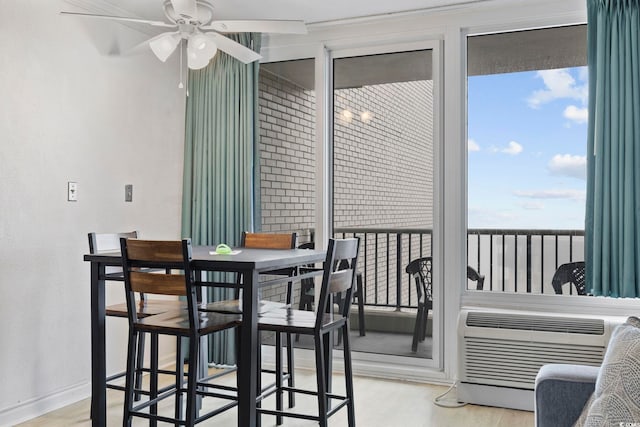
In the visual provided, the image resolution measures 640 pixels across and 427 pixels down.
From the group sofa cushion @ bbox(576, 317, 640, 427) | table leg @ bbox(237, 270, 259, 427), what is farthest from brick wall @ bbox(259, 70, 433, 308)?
sofa cushion @ bbox(576, 317, 640, 427)

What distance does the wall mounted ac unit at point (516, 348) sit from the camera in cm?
328

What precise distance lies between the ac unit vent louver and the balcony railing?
1.12 ft

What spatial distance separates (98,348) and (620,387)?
7.46 feet

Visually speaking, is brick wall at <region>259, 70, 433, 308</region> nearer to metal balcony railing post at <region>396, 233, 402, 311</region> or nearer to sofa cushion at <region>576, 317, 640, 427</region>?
metal balcony railing post at <region>396, 233, 402, 311</region>

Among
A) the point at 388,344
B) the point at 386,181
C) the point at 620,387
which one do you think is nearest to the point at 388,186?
the point at 386,181

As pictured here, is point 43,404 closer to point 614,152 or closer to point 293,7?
point 293,7

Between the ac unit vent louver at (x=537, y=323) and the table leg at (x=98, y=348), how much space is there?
2.06 meters

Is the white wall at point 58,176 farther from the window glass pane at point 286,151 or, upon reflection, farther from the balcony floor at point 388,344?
the balcony floor at point 388,344

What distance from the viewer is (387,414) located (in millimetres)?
3305

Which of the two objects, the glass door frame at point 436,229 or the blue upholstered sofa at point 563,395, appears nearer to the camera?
the blue upholstered sofa at point 563,395

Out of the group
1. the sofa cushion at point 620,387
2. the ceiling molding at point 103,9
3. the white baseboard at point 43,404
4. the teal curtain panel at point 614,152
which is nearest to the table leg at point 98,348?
the white baseboard at point 43,404

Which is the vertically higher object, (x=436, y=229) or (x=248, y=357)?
(x=436, y=229)

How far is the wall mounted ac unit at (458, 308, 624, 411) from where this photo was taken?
328 centimetres

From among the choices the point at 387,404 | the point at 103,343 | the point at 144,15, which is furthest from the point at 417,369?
the point at 144,15
